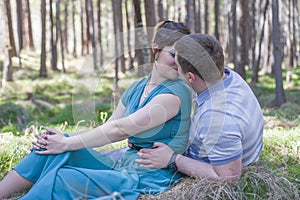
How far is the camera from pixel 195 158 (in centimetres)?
300

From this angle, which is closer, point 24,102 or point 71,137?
point 71,137

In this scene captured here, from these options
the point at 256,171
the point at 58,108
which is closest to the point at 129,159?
the point at 256,171

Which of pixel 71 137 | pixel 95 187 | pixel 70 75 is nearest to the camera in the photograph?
pixel 95 187

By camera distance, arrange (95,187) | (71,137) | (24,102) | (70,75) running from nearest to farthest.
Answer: (95,187), (71,137), (24,102), (70,75)

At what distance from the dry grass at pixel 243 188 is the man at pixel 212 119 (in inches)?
2.4

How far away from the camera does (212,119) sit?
2.74 meters

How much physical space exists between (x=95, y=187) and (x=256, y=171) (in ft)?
3.58

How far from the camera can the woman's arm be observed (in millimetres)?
2844

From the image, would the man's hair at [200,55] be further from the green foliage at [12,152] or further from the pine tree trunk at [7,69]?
the pine tree trunk at [7,69]

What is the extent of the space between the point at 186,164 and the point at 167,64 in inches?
24.8

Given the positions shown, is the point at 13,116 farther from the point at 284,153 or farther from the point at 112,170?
the point at 112,170

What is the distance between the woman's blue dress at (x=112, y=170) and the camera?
2.68 metres

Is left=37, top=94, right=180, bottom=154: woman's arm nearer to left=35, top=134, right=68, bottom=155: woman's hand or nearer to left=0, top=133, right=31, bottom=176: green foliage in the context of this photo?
left=35, top=134, right=68, bottom=155: woman's hand

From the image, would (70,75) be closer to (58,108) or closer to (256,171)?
(58,108)
